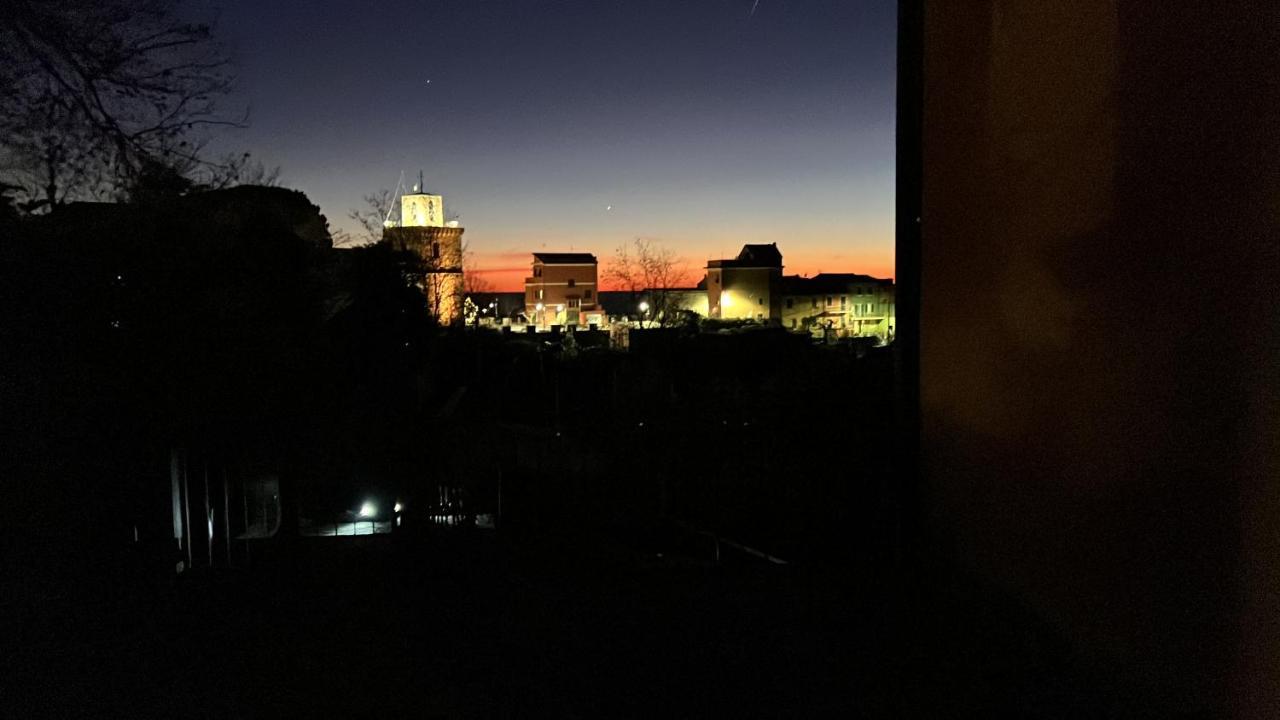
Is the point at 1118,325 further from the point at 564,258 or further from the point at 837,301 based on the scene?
the point at 564,258

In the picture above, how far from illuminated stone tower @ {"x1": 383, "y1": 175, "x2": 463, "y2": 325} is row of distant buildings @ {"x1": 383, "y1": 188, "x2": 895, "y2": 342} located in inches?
7.7

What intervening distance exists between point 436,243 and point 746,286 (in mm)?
10823

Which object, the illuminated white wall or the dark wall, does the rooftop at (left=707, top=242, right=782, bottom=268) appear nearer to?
the illuminated white wall

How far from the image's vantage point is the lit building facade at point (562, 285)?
1116 inches

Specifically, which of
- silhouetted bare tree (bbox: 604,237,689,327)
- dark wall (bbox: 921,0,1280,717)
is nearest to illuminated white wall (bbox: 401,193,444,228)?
silhouetted bare tree (bbox: 604,237,689,327)

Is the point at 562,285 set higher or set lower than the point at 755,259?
lower

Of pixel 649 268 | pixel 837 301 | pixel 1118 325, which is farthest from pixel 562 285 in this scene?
pixel 1118 325

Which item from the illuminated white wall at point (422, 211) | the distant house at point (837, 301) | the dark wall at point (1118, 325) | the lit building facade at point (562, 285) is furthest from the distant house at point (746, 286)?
the dark wall at point (1118, 325)

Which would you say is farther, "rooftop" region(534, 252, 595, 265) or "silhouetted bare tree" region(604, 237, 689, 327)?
"rooftop" region(534, 252, 595, 265)

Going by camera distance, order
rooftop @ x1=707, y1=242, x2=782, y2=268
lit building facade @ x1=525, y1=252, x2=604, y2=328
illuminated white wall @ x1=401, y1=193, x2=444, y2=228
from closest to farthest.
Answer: illuminated white wall @ x1=401, y1=193, x2=444, y2=228, rooftop @ x1=707, y1=242, x2=782, y2=268, lit building facade @ x1=525, y1=252, x2=604, y2=328

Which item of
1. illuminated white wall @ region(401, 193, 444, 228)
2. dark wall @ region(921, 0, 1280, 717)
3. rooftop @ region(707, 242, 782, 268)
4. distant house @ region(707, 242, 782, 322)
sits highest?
illuminated white wall @ region(401, 193, 444, 228)

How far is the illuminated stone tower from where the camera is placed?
17.5 metres

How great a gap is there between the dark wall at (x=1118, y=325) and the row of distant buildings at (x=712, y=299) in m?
17.8

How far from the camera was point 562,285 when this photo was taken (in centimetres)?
2875
